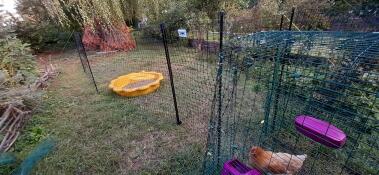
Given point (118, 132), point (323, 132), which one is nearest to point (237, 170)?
point (323, 132)

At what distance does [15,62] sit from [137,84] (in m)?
2.95

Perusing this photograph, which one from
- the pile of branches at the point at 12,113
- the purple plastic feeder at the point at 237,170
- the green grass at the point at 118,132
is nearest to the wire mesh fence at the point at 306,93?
the purple plastic feeder at the point at 237,170

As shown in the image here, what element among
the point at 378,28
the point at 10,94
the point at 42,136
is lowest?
the point at 42,136

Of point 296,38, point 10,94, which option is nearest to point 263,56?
point 296,38

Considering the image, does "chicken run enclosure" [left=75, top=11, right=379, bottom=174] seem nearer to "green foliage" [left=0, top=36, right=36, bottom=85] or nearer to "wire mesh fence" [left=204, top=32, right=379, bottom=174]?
"wire mesh fence" [left=204, top=32, right=379, bottom=174]

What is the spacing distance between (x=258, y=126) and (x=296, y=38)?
3.85 ft

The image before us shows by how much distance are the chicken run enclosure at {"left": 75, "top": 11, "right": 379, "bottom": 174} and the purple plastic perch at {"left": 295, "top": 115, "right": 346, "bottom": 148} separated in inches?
4.1

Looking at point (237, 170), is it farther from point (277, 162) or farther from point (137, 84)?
point (137, 84)

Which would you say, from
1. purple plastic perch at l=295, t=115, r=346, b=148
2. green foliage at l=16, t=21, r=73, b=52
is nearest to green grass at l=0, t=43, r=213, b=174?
purple plastic perch at l=295, t=115, r=346, b=148

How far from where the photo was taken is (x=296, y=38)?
1.43 meters

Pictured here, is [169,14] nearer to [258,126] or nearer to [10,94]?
[10,94]

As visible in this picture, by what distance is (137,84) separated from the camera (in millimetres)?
3812

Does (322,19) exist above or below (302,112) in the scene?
above

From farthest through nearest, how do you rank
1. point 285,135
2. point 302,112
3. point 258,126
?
point 258,126 < point 285,135 < point 302,112
